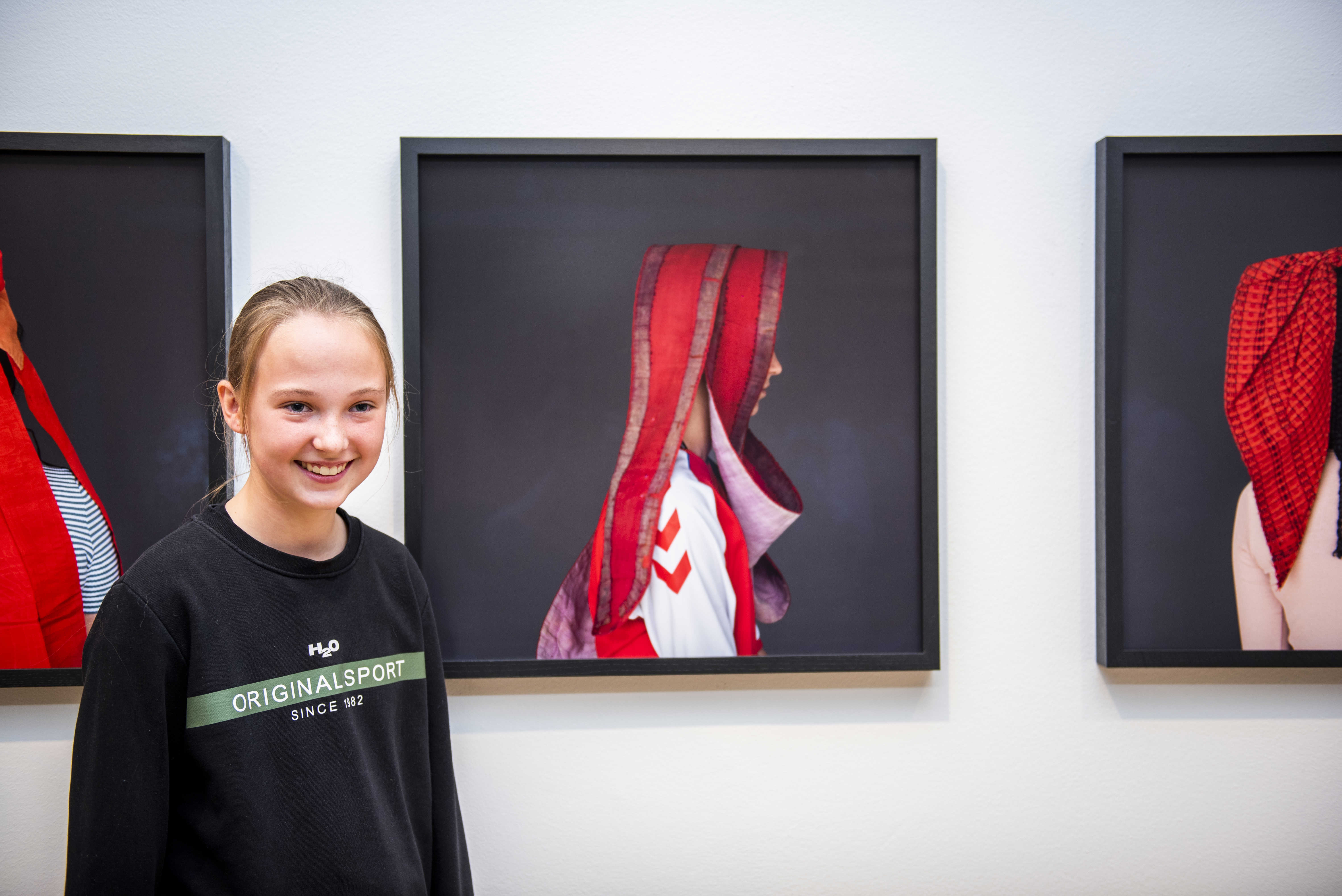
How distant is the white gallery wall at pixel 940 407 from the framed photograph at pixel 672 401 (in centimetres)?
6

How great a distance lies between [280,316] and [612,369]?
0.42 meters

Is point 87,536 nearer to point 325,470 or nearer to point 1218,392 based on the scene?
point 325,470

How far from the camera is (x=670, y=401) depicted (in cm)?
99

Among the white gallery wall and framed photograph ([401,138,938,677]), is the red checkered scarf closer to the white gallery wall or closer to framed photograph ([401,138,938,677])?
the white gallery wall

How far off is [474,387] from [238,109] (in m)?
0.51

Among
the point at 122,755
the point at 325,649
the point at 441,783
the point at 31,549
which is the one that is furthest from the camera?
the point at 31,549

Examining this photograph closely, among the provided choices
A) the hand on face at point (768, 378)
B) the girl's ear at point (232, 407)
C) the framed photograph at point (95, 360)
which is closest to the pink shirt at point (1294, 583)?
the hand on face at point (768, 378)

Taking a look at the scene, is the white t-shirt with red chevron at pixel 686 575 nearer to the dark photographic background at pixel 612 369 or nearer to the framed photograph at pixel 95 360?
the dark photographic background at pixel 612 369

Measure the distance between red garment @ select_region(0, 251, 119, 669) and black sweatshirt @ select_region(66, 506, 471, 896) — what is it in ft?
1.33

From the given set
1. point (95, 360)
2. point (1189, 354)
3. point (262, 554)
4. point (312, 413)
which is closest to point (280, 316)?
point (312, 413)

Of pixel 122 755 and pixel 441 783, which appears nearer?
pixel 122 755

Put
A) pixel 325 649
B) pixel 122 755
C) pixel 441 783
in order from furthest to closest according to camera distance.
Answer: pixel 441 783 → pixel 325 649 → pixel 122 755

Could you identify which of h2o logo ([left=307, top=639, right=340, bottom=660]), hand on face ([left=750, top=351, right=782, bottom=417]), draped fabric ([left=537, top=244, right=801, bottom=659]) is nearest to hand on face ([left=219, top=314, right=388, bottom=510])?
h2o logo ([left=307, top=639, right=340, bottom=660])

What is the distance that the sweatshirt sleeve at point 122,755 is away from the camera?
63 centimetres
